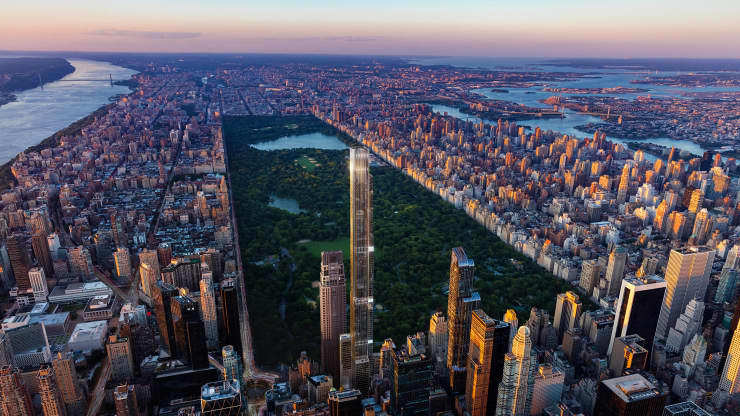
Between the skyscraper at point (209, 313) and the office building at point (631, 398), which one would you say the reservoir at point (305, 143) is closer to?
the skyscraper at point (209, 313)

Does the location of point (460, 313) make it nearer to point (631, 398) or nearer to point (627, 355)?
point (631, 398)

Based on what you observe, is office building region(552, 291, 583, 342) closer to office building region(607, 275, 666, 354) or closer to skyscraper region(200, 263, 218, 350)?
office building region(607, 275, 666, 354)

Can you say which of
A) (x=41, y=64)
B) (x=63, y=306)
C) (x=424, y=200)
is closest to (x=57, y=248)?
(x=63, y=306)

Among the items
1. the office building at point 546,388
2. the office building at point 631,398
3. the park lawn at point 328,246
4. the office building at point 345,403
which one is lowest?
the park lawn at point 328,246

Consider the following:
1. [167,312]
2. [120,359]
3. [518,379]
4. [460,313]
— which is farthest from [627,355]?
[120,359]

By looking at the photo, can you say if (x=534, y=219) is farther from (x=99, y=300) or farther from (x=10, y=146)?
(x=10, y=146)

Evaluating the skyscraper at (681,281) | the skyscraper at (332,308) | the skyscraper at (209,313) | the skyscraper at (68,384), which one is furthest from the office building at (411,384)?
the skyscraper at (681,281)

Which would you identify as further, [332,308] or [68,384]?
[332,308]
